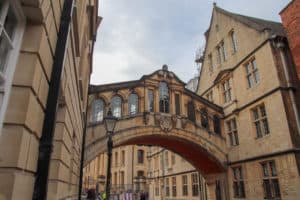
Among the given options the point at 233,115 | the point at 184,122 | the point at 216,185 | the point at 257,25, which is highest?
the point at 257,25

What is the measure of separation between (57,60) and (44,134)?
946 millimetres

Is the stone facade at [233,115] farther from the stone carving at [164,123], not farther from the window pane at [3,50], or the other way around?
the window pane at [3,50]

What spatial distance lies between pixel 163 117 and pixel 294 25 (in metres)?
9.02

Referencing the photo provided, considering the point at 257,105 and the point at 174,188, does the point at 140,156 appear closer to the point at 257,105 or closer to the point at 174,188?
the point at 174,188

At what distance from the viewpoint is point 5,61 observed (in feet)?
7.47

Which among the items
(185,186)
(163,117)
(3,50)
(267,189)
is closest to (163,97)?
(163,117)

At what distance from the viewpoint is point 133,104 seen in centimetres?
1658

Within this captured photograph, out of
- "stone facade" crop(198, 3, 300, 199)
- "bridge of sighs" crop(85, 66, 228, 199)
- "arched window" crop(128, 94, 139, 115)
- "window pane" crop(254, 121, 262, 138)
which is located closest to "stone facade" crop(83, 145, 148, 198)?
"bridge of sighs" crop(85, 66, 228, 199)

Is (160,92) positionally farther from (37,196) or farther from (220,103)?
(37,196)

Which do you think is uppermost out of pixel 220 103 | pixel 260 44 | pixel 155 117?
pixel 260 44

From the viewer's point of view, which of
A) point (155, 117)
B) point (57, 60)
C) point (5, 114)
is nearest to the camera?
point (5, 114)

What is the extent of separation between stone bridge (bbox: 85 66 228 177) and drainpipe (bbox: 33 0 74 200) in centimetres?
1162

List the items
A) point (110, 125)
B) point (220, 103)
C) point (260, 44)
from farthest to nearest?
point (220, 103)
point (260, 44)
point (110, 125)

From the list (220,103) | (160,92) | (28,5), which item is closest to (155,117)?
(160,92)
